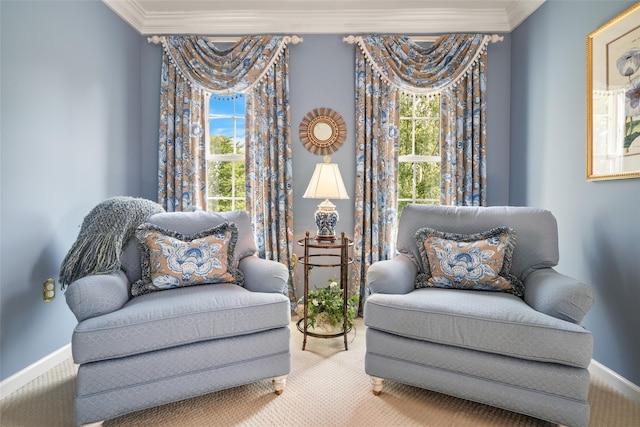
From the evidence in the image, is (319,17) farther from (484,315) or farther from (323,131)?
(484,315)

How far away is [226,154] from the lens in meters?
3.34

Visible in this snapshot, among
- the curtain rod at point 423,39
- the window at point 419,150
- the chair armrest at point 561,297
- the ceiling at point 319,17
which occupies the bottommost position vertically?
the chair armrest at point 561,297

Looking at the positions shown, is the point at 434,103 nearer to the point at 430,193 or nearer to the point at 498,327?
the point at 430,193

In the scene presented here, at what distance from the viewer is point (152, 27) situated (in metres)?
3.14

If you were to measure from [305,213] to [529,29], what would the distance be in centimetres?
241

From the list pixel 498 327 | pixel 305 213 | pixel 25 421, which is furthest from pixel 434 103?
pixel 25 421

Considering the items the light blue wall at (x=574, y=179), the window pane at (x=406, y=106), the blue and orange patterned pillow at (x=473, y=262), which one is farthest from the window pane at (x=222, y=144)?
the light blue wall at (x=574, y=179)

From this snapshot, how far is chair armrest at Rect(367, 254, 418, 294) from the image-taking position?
192 cm

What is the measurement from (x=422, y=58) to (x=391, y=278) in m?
2.11

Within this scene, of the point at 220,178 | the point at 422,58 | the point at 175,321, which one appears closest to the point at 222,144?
the point at 220,178

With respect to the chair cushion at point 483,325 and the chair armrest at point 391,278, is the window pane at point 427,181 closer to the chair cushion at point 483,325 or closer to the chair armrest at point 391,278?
the chair armrest at point 391,278

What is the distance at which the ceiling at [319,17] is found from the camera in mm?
2953

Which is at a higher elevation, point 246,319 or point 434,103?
point 434,103

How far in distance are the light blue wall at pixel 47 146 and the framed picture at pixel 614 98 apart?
3.30m
